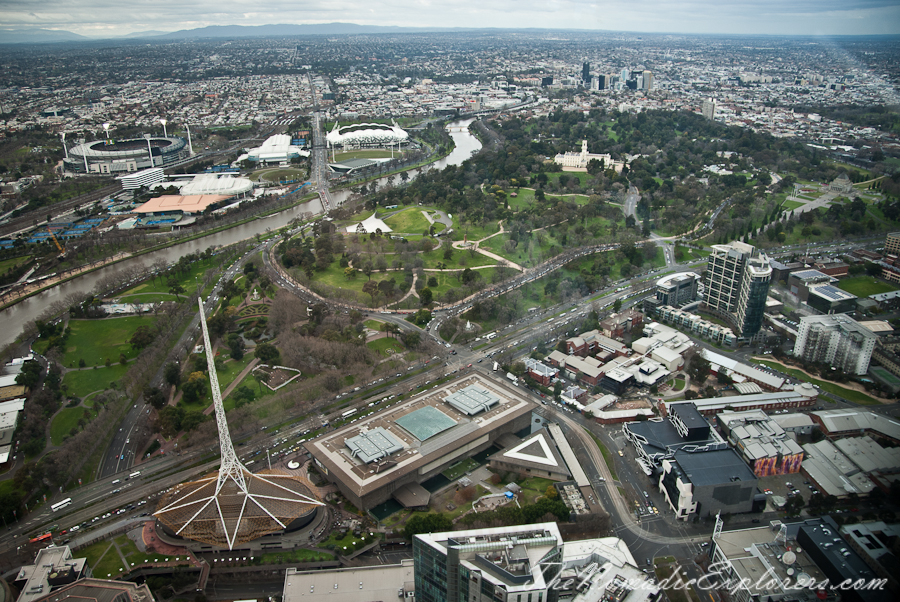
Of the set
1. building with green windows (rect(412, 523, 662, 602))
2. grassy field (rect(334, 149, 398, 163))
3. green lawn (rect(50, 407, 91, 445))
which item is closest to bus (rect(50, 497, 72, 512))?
green lawn (rect(50, 407, 91, 445))

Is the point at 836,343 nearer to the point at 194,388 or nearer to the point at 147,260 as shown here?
the point at 194,388

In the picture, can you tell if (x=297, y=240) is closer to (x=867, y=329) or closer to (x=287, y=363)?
(x=287, y=363)

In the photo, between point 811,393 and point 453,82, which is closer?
point 811,393

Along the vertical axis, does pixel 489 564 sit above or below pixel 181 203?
above

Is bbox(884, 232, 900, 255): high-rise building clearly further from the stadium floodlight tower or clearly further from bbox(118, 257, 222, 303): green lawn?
bbox(118, 257, 222, 303): green lawn

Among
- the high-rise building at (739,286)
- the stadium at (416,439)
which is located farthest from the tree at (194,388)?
the high-rise building at (739,286)

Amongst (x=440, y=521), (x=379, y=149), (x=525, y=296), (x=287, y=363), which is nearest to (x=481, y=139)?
(x=379, y=149)

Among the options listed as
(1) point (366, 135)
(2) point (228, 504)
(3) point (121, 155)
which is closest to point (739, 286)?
(2) point (228, 504)

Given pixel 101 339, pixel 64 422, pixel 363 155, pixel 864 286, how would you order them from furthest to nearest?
pixel 363 155, pixel 864 286, pixel 101 339, pixel 64 422
